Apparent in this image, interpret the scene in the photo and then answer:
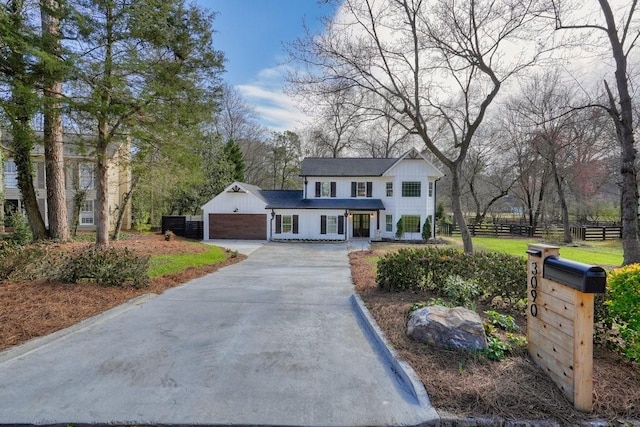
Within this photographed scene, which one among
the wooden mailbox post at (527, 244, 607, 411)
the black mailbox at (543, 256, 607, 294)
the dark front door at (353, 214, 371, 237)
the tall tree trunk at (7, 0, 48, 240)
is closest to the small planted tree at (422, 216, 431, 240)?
the dark front door at (353, 214, 371, 237)

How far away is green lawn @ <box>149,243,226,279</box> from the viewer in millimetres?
10078

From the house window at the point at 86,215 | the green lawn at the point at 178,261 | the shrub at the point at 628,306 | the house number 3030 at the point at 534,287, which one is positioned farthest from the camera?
the house window at the point at 86,215

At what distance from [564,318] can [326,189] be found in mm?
22342

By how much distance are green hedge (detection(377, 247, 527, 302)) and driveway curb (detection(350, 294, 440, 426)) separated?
178cm

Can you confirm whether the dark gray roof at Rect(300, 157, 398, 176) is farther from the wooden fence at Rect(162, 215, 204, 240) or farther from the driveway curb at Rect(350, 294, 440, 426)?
the driveway curb at Rect(350, 294, 440, 426)

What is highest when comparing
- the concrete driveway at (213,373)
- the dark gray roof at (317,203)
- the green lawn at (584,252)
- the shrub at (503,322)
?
the dark gray roof at (317,203)

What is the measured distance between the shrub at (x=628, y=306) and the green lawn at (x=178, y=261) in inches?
368

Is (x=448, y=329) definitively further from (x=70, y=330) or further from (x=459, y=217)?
(x=459, y=217)

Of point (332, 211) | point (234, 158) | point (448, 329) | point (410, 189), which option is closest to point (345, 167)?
point (332, 211)

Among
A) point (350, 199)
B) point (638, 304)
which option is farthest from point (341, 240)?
point (638, 304)

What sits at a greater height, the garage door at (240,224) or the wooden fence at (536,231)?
the garage door at (240,224)

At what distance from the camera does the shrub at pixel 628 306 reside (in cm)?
358

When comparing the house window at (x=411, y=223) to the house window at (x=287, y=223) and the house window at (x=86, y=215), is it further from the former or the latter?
the house window at (x=86, y=215)

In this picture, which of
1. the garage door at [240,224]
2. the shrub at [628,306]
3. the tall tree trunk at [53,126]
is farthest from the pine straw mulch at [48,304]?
the garage door at [240,224]
